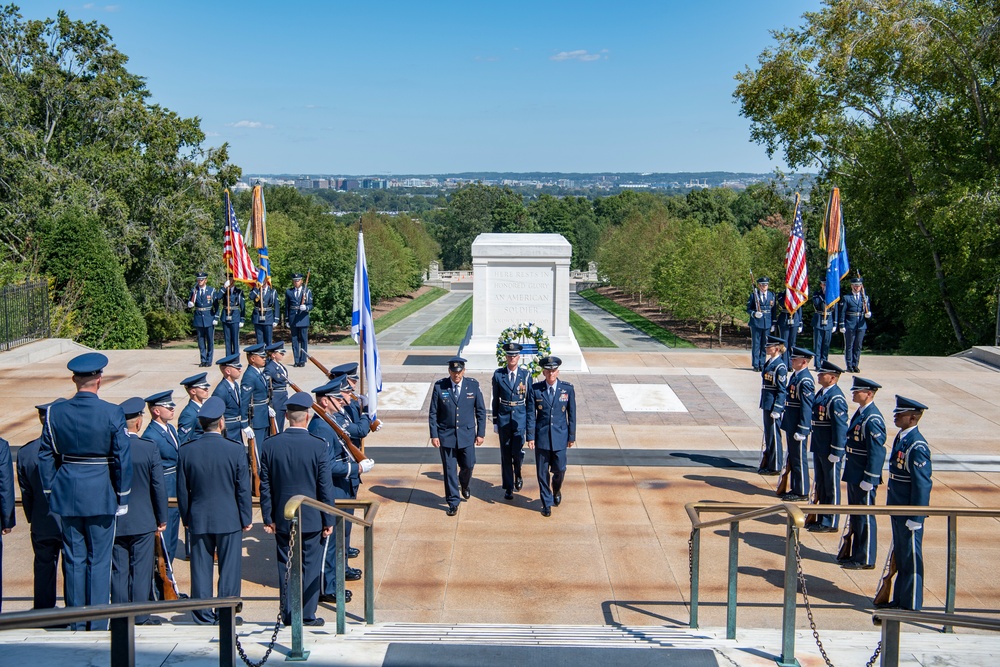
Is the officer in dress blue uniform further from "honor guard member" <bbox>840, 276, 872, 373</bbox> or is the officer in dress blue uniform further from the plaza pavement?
"honor guard member" <bbox>840, 276, 872, 373</bbox>

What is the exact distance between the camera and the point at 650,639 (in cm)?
578

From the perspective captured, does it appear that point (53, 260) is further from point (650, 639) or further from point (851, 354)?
point (650, 639)

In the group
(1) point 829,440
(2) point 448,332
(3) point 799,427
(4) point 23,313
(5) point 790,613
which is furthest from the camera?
(2) point 448,332

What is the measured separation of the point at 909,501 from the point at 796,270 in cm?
916

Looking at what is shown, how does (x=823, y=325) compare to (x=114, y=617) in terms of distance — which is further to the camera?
(x=823, y=325)

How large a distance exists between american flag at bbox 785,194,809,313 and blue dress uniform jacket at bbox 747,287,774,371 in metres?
0.74

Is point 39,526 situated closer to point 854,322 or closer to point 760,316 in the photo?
point 760,316

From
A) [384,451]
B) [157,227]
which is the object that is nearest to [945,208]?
[384,451]

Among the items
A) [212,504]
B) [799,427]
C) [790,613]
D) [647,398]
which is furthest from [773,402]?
[212,504]

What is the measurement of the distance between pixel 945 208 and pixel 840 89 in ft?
30.2

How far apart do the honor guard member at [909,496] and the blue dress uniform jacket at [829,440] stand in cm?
122

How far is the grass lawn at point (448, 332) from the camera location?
1473 inches

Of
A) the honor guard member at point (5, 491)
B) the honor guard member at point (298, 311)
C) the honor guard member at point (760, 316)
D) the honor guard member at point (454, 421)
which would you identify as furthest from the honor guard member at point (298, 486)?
the honor guard member at point (760, 316)

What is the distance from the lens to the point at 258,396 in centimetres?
977
